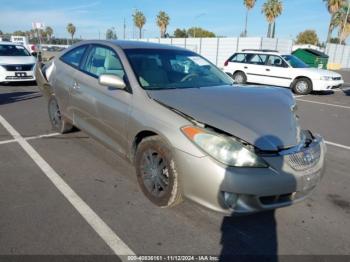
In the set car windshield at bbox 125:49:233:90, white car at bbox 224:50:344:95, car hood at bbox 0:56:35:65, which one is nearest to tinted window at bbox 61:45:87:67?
car windshield at bbox 125:49:233:90

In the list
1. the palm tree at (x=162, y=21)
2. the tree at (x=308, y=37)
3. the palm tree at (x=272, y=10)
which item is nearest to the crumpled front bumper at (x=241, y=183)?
the palm tree at (x=272, y=10)

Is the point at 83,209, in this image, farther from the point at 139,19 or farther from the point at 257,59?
the point at 139,19

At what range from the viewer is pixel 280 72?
13547 millimetres

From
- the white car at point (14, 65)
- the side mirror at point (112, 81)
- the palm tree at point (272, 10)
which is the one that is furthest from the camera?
the palm tree at point (272, 10)

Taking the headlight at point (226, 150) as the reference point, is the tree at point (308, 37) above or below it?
above

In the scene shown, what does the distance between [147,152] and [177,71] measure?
51.2 inches

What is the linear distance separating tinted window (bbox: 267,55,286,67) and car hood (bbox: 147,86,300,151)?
34.4 ft

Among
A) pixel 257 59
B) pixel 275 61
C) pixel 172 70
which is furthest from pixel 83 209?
pixel 257 59

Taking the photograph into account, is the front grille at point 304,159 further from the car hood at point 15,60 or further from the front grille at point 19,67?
the car hood at point 15,60

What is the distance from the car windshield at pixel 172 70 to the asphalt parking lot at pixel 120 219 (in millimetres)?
1249

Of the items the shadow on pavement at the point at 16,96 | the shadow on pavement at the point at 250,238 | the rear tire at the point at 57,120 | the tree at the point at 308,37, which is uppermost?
the tree at the point at 308,37

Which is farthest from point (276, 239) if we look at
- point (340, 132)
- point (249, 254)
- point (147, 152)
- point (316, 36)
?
point (316, 36)

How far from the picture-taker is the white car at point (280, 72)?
12953 mm

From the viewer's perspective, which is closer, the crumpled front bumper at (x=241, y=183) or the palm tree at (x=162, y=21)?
the crumpled front bumper at (x=241, y=183)
